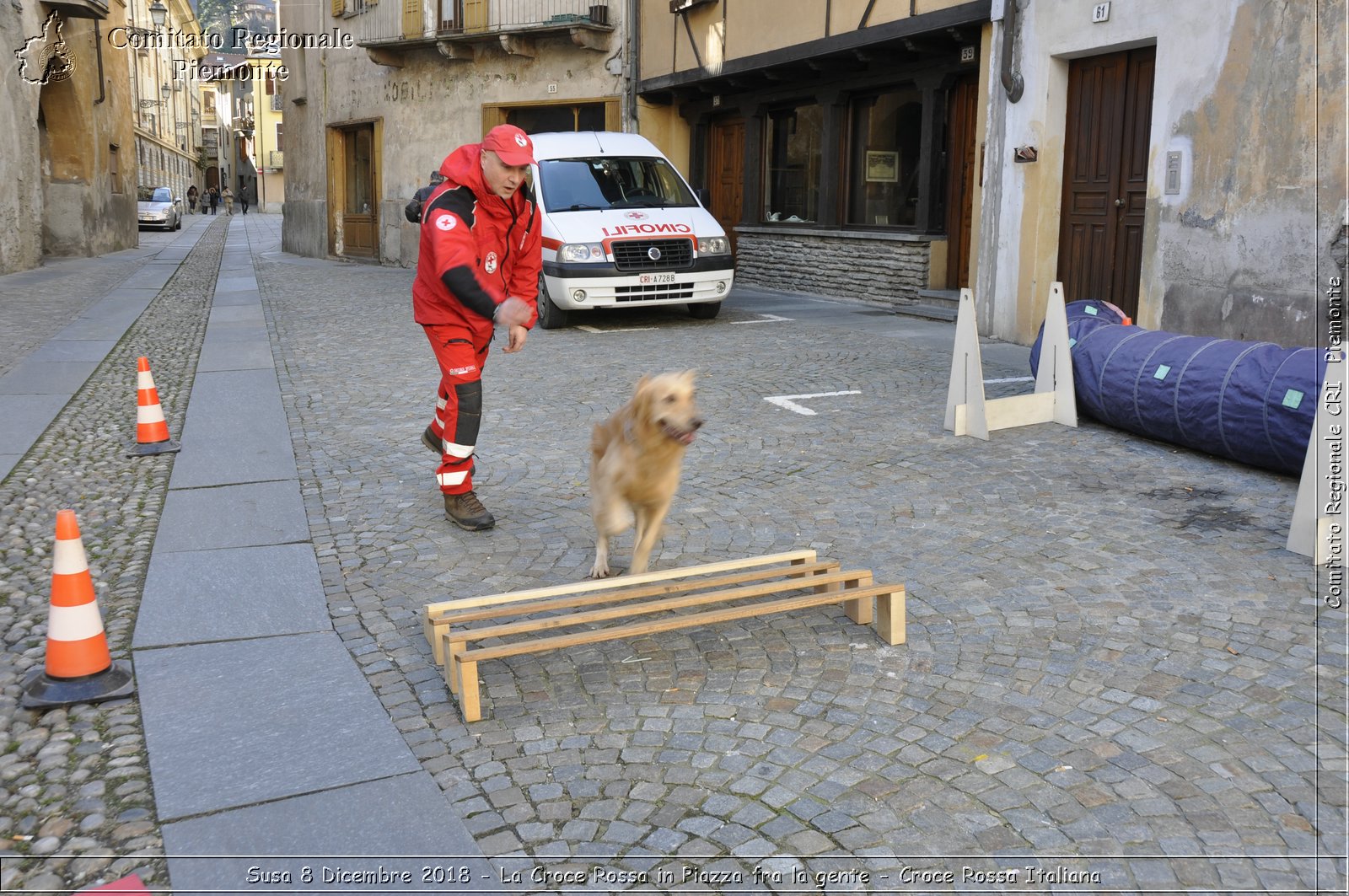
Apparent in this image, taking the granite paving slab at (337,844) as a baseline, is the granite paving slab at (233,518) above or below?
above

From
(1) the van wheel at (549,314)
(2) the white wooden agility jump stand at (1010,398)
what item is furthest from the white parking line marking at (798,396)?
(1) the van wheel at (549,314)

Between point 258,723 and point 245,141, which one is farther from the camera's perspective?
point 245,141

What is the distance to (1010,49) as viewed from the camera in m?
12.0

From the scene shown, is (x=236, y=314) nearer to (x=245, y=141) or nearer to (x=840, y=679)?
(x=840, y=679)

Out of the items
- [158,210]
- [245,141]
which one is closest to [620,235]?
[158,210]

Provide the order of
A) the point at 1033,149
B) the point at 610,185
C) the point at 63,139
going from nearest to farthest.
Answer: the point at 1033,149 → the point at 610,185 → the point at 63,139

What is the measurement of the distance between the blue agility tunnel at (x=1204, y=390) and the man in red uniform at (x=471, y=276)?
4.00 m

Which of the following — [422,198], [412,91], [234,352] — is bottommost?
[234,352]

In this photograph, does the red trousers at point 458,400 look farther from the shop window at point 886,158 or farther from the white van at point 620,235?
the shop window at point 886,158

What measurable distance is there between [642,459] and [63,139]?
25355 mm

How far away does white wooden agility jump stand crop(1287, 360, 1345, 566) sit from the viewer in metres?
4.90

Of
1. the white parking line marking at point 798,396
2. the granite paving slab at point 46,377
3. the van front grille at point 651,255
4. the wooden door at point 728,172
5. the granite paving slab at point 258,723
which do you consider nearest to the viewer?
the granite paving slab at point 258,723

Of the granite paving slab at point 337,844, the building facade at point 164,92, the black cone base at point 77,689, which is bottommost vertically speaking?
the granite paving slab at point 337,844

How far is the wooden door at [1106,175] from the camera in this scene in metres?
11.0
